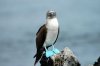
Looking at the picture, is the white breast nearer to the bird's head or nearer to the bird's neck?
the bird's neck

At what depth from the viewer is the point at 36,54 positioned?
59.0 ft

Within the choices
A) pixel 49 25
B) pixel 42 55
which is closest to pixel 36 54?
pixel 42 55

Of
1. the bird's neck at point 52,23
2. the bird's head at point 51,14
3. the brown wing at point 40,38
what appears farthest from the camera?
the brown wing at point 40,38

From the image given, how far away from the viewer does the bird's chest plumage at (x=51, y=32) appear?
58.8 ft

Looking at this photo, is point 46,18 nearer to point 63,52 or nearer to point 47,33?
point 47,33

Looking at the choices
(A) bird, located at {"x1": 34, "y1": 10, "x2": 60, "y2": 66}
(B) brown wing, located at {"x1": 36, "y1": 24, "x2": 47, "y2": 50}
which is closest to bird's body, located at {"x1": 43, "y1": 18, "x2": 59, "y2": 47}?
(A) bird, located at {"x1": 34, "y1": 10, "x2": 60, "y2": 66}

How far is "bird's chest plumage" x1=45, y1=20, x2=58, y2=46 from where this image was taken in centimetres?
1791

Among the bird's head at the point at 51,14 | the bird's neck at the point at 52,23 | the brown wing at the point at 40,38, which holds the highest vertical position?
the bird's head at the point at 51,14

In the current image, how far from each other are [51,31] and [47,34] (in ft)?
0.84

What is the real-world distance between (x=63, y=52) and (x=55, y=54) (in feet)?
1.22

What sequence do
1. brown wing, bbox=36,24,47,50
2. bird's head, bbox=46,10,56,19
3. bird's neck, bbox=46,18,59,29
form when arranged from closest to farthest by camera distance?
bird's neck, bbox=46,18,59,29, bird's head, bbox=46,10,56,19, brown wing, bbox=36,24,47,50

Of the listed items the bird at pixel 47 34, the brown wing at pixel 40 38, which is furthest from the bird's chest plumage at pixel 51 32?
the brown wing at pixel 40 38

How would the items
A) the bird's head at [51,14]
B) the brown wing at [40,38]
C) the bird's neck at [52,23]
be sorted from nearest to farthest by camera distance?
the bird's neck at [52,23] < the bird's head at [51,14] < the brown wing at [40,38]

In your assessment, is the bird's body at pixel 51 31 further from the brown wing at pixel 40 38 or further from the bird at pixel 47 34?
the brown wing at pixel 40 38
